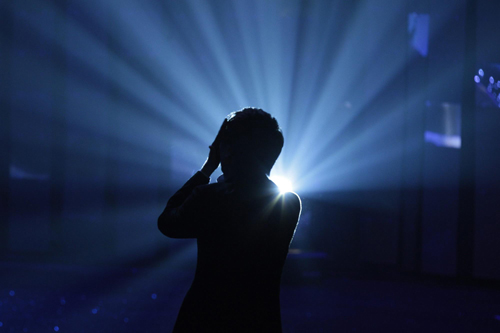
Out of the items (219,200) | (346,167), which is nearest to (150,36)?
(346,167)

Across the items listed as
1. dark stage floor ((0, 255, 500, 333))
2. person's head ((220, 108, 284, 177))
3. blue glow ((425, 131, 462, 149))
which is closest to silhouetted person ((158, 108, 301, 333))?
person's head ((220, 108, 284, 177))

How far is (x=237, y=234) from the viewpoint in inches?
48.5

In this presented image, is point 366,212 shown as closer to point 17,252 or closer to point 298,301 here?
point 298,301

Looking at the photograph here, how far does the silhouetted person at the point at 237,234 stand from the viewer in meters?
1.23

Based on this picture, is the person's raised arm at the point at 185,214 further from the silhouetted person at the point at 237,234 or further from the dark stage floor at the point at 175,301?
the dark stage floor at the point at 175,301

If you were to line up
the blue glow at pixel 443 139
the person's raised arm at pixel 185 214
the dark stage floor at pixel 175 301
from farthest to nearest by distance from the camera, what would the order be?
the blue glow at pixel 443 139 < the dark stage floor at pixel 175 301 < the person's raised arm at pixel 185 214

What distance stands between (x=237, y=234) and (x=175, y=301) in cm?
424

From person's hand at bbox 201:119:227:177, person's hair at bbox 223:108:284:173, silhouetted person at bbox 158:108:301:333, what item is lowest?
silhouetted person at bbox 158:108:301:333

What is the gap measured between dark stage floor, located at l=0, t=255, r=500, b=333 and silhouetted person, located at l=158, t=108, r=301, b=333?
2.97 meters

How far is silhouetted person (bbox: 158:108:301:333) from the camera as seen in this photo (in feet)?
4.02

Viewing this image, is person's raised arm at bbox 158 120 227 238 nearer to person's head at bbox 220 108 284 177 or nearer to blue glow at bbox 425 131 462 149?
person's head at bbox 220 108 284 177

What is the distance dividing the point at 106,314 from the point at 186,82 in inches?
179

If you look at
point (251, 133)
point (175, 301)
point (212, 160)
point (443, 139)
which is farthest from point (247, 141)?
point (443, 139)

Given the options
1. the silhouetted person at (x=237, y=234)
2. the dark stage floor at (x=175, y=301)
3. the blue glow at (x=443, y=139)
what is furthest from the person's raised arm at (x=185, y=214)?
the blue glow at (x=443, y=139)
